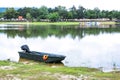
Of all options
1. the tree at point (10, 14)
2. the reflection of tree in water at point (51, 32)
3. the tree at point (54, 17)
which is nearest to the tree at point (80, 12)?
the tree at point (54, 17)

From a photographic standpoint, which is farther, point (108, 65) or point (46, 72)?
point (108, 65)

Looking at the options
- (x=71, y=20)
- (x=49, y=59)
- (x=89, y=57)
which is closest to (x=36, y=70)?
(x=49, y=59)

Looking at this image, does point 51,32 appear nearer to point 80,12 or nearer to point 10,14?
point 10,14

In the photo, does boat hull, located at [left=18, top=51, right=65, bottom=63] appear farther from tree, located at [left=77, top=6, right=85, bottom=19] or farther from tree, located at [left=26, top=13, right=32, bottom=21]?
tree, located at [left=77, top=6, right=85, bottom=19]

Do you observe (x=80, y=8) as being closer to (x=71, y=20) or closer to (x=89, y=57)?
(x=71, y=20)

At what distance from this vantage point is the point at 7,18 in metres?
181

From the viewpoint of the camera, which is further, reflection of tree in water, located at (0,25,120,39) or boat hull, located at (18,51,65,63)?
reflection of tree in water, located at (0,25,120,39)

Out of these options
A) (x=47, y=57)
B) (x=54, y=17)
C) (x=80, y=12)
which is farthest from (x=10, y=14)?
(x=47, y=57)

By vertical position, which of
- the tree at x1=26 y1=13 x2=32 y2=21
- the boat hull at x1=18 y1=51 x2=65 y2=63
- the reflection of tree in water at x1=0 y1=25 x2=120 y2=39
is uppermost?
the boat hull at x1=18 y1=51 x2=65 y2=63

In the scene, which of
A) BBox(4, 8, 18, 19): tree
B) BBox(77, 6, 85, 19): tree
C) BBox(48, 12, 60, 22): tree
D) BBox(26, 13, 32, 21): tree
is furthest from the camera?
BBox(77, 6, 85, 19): tree

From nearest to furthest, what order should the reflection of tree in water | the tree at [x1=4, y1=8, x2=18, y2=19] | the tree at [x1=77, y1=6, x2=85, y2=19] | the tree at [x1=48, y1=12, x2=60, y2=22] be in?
1. the reflection of tree in water
2. the tree at [x1=48, y1=12, x2=60, y2=22]
3. the tree at [x1=4, y1=8, x2=18, y2=19]
4. the tree at [x1=77, y1=6, x2=85, y2=19]

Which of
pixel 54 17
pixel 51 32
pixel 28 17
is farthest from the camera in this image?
pixel 28 17

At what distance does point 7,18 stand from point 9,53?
14910 centimetres

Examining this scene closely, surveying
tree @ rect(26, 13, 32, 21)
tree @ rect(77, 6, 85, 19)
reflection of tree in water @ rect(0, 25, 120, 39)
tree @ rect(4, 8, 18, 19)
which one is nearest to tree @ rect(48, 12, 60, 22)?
tree @ rect(26, 13, 32, 21)
